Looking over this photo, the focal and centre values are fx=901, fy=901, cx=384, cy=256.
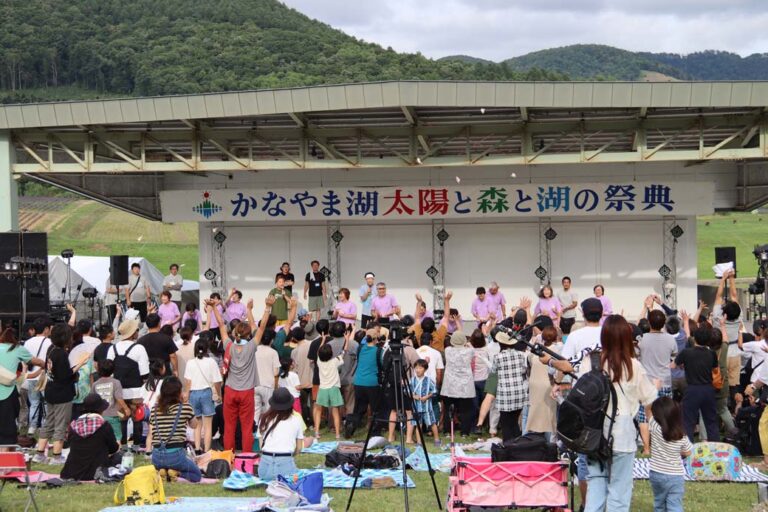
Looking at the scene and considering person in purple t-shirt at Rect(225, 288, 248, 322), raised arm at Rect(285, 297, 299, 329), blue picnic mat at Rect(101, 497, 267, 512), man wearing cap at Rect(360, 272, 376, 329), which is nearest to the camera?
blue picnic mat at Rect(101, 497, 267, 512)

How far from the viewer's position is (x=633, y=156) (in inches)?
548

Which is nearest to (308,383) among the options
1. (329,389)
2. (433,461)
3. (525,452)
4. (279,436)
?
(329,389)

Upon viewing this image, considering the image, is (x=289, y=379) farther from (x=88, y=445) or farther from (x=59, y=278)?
(x=59, y=278)

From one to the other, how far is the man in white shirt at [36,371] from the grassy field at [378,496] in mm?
2234

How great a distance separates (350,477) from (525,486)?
226cm

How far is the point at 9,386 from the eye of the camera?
9000 millimetres

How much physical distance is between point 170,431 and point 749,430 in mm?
5599

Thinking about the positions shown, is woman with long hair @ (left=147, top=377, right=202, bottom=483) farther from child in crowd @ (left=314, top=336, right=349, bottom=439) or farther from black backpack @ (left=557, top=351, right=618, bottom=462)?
black backpack @ (left=557, top=351, right=618, bottom=462)

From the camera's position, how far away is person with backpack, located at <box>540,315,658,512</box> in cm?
536

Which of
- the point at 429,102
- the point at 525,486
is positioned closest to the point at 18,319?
the point at 429,102

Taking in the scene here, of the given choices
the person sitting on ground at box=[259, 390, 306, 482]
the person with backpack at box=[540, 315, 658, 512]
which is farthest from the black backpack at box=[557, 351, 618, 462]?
the person sitting on ground at box=[259, 390, 306, 482]

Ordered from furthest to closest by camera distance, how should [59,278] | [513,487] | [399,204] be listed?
[59,278], [399,204], [513,487]

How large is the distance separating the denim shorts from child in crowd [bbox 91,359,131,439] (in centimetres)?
70

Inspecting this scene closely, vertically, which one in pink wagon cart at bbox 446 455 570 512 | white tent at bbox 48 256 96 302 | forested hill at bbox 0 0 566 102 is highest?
forested hill at bbox 0 0 566 102
